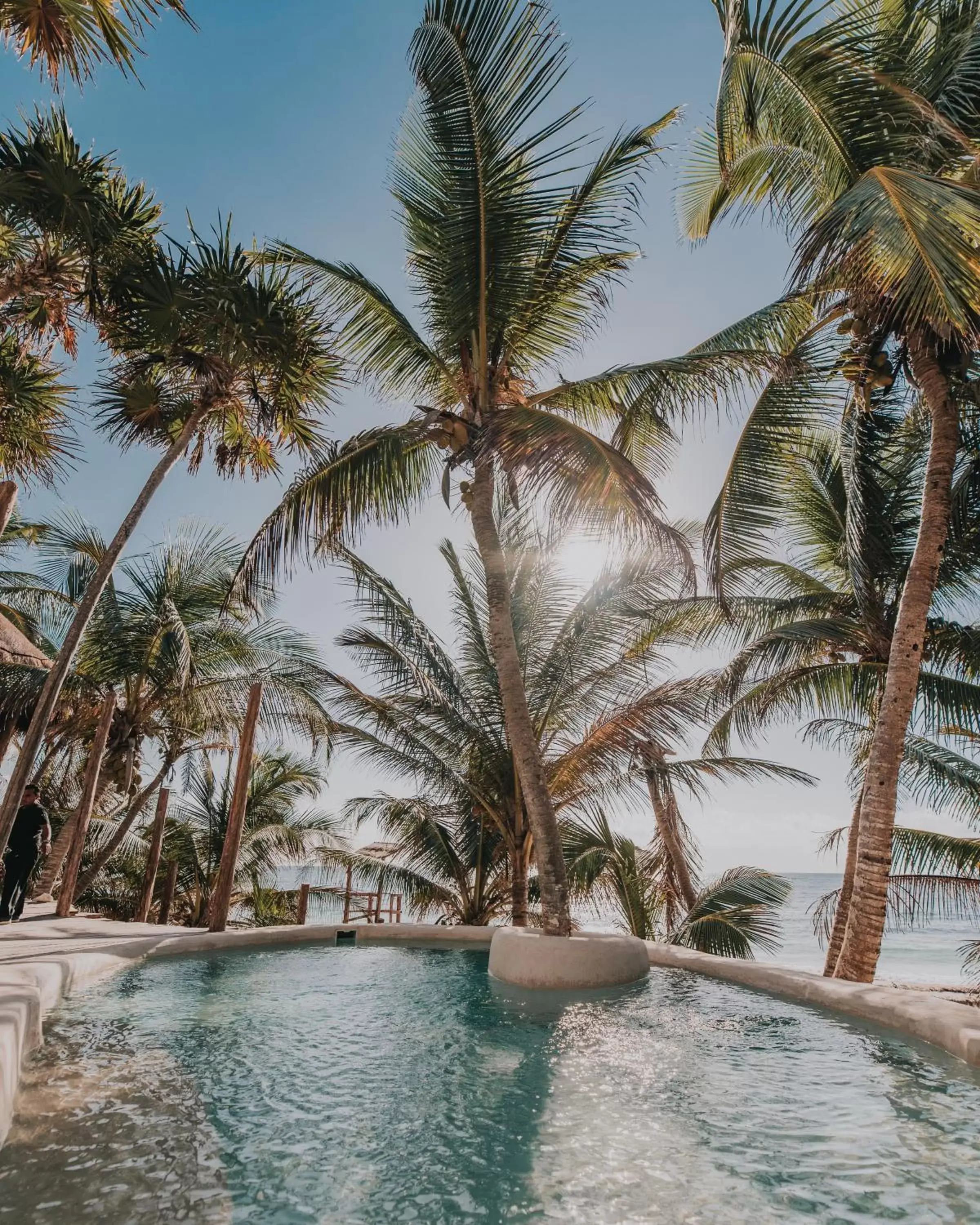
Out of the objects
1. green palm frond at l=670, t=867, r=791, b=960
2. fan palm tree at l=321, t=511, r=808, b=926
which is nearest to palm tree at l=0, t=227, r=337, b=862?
fan palm tree at l=321, t=511, r=808, b=926

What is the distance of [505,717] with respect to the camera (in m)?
8.43

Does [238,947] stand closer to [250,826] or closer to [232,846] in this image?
[232,846]

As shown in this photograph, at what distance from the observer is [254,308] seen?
8219 millimetres

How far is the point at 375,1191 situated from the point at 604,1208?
775 mm

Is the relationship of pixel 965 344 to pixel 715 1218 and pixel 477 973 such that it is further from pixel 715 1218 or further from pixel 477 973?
pixel 477 973

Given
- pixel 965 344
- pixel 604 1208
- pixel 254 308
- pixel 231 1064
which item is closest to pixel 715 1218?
pixel 604 1208

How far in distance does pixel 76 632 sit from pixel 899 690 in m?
8.18

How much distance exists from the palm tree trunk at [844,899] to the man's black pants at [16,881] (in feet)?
31.5

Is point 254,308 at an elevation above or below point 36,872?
above

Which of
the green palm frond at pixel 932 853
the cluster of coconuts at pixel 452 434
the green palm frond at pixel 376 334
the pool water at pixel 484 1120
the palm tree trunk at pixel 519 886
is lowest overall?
the pool water at pixel 484 1120

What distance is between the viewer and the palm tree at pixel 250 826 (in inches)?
658

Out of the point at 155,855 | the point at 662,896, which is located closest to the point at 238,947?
the point at 155,855

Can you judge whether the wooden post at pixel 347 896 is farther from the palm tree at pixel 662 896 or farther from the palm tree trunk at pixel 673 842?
the palm tree trunk at pixel 673 842

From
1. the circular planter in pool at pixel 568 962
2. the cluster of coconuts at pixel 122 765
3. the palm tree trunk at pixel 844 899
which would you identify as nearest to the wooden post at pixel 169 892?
the cluster of coconuts at pixel 122 765
